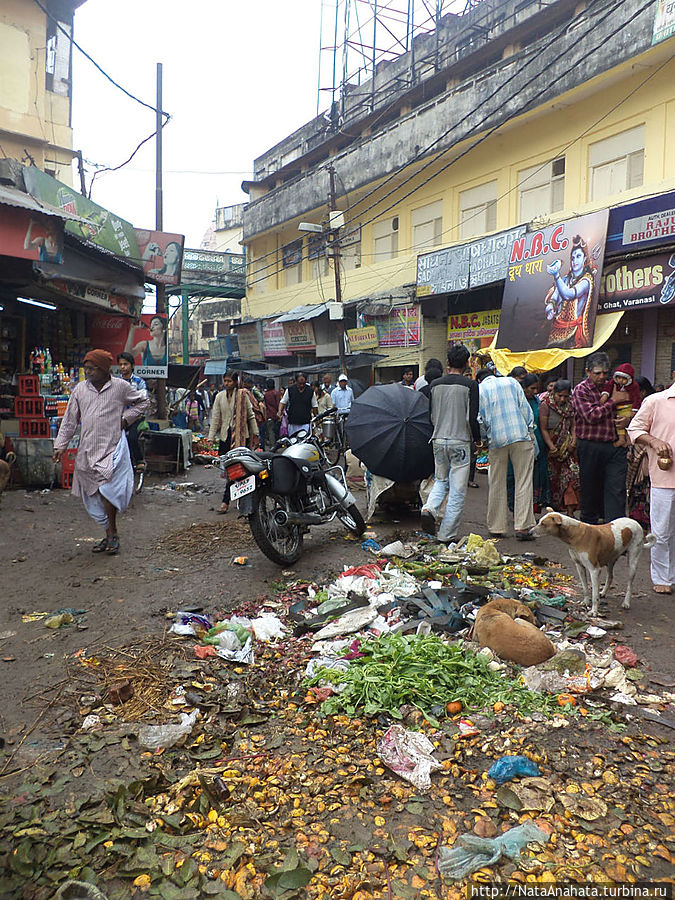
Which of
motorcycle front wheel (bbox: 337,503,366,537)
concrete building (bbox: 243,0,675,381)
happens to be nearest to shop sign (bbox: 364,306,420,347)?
concrete building (bbox: 243,0,675,381)

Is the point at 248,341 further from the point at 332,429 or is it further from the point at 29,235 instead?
the point at 332,429

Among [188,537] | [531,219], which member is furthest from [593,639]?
[531,219]

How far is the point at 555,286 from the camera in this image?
12945 millimetres

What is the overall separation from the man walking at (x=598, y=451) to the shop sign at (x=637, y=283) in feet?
19.0

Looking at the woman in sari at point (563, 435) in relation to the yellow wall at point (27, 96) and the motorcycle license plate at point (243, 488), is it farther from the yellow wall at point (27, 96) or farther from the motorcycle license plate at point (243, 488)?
the yellow wall at point (27, 96)

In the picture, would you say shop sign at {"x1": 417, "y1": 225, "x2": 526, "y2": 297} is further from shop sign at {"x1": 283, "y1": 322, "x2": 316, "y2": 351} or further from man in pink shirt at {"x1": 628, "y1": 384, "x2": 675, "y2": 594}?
man in pink shirt at {"x1": 628, "y1": 384, "x2": 675, "y2": 594}

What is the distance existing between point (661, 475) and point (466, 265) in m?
12.0

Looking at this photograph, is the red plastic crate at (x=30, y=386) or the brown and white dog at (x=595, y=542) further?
the red plastic crate at (x=30, y=386)

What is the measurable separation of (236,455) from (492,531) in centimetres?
289

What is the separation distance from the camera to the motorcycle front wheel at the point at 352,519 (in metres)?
6.47

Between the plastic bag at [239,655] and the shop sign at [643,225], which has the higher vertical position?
the shop sign at [643,225]

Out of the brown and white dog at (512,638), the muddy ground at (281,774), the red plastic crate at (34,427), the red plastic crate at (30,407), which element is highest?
the red plastic crate at (30,407)

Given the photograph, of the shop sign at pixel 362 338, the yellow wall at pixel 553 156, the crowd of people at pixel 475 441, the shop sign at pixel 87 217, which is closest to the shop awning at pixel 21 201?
the shop sign at pixel 87 217

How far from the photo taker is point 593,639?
413cm
